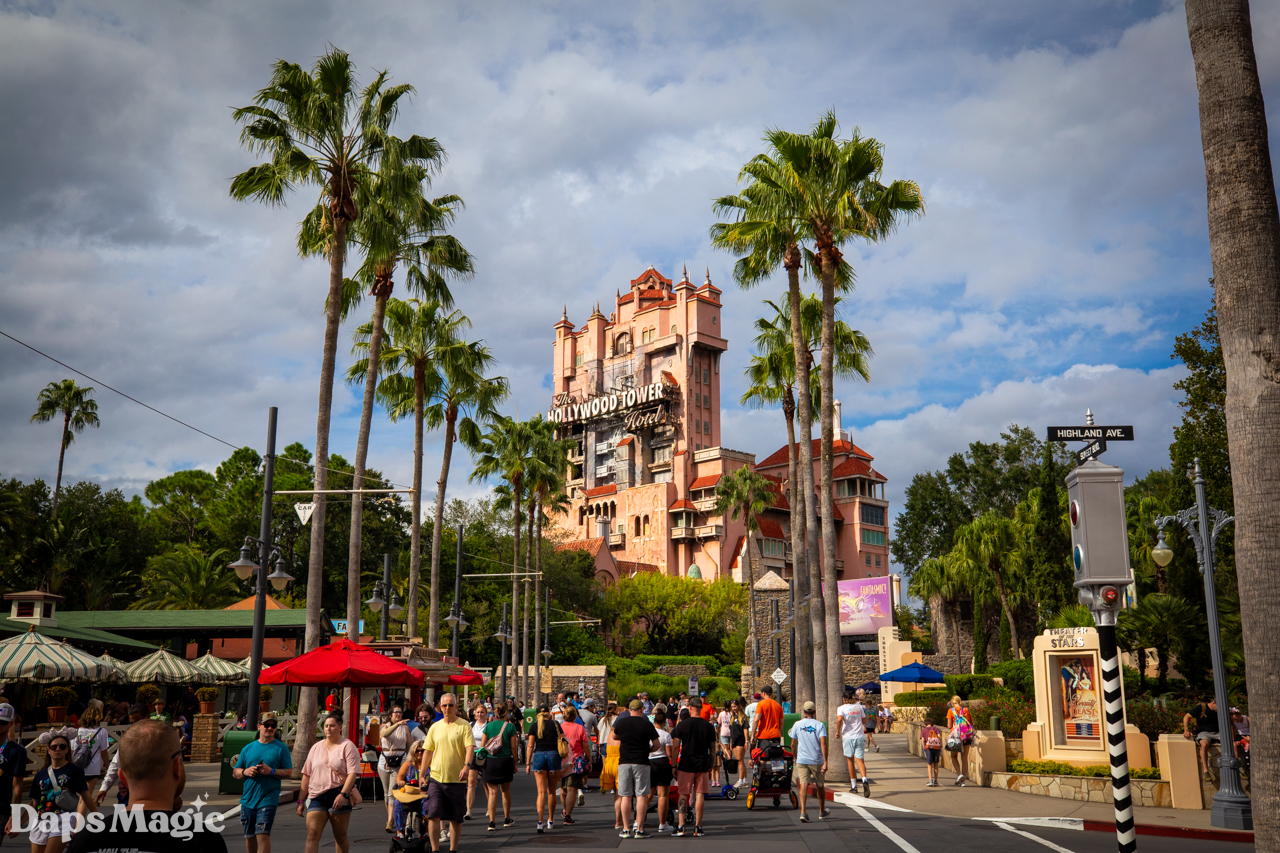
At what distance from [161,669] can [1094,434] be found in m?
28.3

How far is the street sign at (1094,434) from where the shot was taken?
25.2 ft

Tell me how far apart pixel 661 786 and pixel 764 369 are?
2093 centimetres

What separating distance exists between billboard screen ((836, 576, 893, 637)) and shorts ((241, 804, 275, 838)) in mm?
56805

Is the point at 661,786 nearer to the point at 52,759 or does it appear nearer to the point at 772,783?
the point at 772,783

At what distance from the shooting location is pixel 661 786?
13.2 m

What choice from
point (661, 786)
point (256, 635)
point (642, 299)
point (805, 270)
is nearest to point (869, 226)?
point (805, 270)

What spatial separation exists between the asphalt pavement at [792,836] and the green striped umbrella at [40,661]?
1052 cm

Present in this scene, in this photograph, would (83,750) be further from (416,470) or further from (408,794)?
(416,470)

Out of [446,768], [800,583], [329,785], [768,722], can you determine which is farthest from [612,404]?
[329,785]

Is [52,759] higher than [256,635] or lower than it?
lower

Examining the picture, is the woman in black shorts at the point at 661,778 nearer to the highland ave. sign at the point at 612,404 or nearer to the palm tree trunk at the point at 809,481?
the palm tree trunk at the point at 809,481

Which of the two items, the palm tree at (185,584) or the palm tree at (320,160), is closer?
the palm tree at (320,160)

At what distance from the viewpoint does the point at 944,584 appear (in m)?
51.5

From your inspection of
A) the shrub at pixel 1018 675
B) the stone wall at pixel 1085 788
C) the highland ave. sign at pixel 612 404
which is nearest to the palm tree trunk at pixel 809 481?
the stone wall at pixel 1085 788
